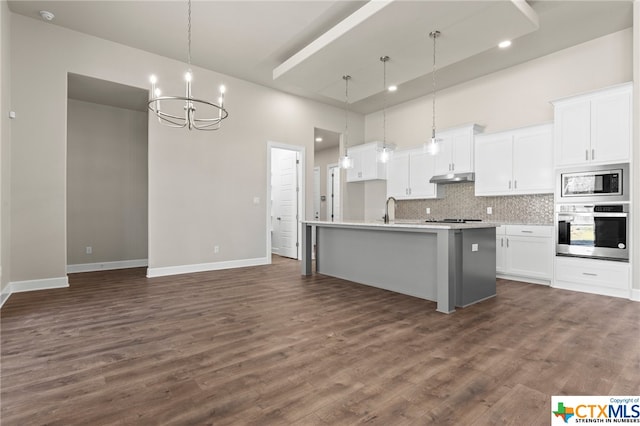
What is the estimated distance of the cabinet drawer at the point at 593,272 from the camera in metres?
3.86

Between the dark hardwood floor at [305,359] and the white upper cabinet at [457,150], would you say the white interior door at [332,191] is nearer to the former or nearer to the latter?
the white upper cabinet at [457,150]

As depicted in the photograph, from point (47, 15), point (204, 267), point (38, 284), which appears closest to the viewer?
point (47, 15)

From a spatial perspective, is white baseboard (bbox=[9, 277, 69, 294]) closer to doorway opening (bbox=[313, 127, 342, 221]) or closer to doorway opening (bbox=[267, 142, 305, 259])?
doorway opening (bbox=[267, 142, 305, 259])

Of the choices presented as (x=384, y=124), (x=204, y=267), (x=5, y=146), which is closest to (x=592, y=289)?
(x=384, y=124)

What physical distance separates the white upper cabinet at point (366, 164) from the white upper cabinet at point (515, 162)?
214cm

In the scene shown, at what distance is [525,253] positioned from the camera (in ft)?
15.6

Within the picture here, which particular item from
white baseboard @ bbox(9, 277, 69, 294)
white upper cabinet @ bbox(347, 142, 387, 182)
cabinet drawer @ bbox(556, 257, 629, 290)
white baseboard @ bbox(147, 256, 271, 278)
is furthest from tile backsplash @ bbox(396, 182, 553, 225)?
white baseboard @ bbox(9, 277, 69, 294)

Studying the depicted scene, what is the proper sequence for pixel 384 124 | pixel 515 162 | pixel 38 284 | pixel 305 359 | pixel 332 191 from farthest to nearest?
pixel 332 191 < pixel 384 124 < pixel 515 162 < pixel 38 284 < pixel 305 359

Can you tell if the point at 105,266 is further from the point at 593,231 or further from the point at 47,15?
the point at 593,231

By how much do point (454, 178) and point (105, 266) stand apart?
6575mm

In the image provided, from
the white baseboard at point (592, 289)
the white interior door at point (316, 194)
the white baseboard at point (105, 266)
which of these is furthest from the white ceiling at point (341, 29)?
the white interior door at point (316, 194)

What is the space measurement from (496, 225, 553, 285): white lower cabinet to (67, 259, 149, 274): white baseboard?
21.4ft

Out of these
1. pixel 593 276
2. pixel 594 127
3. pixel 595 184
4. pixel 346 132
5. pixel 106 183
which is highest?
pixel 346 132

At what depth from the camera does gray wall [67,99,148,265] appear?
5707mm
